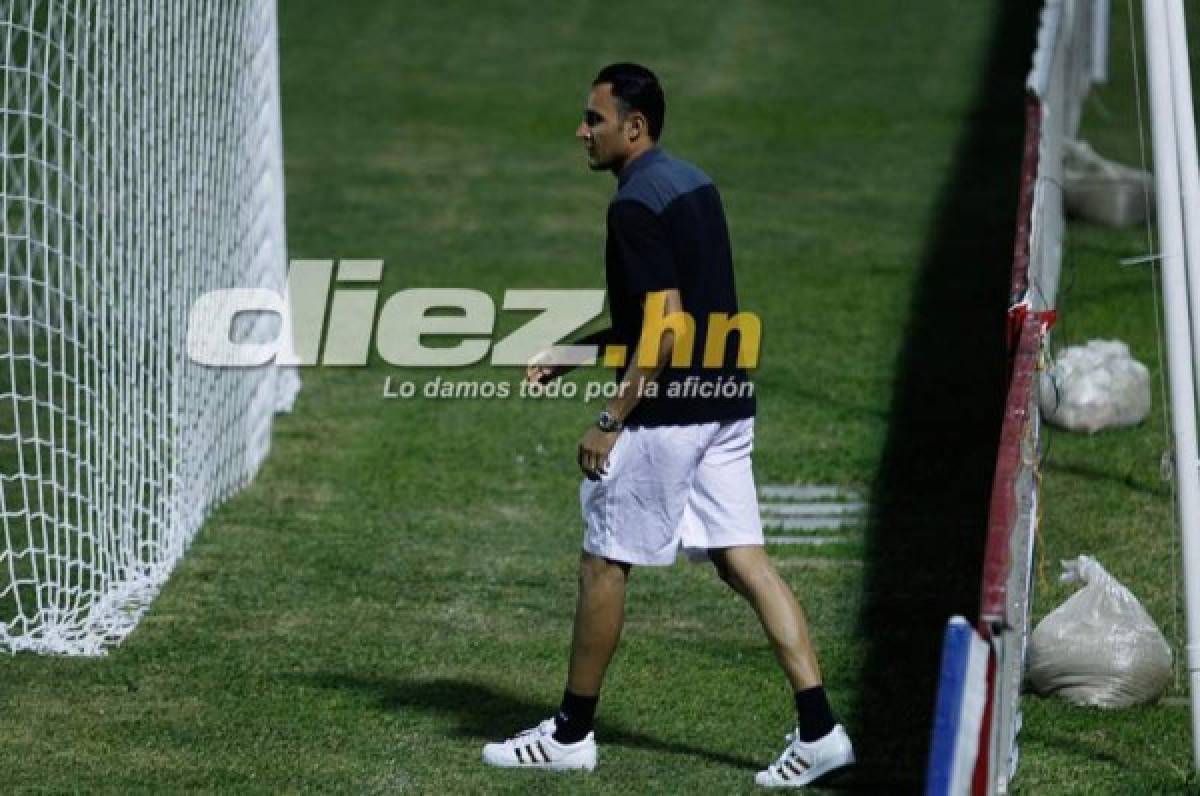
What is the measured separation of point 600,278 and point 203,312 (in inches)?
194

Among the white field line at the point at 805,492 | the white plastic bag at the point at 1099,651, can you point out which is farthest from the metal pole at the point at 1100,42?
the white plastic bag at the point at 1099,651

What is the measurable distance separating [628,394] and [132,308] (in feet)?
11.1

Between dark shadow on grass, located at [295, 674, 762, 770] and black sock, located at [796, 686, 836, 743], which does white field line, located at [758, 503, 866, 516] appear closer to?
dark shadow on grass, located at [295, 674, 762, 770]

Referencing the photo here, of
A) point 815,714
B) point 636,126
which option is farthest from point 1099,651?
point 636,126

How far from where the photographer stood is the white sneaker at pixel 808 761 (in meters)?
6.53

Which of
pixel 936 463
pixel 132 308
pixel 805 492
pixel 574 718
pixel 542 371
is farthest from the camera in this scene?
pixel 936 463

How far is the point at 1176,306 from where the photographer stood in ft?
21.9

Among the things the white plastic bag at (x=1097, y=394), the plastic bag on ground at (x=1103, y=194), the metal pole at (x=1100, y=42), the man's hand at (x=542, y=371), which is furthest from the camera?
the metal pole at (x=1100, y=42)

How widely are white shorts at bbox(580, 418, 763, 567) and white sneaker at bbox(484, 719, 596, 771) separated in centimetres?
59

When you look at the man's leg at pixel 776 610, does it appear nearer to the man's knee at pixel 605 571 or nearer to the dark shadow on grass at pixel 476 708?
the man's knee at pixel 605 571

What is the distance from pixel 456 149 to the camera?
18.8 metres

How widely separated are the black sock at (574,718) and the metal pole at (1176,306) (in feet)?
5.78

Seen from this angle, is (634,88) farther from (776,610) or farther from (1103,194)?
(1103,194)

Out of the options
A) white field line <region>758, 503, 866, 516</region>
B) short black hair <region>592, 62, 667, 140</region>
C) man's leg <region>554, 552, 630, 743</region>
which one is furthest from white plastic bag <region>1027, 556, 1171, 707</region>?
white field line <region>758, 503, 866, 516</region>
